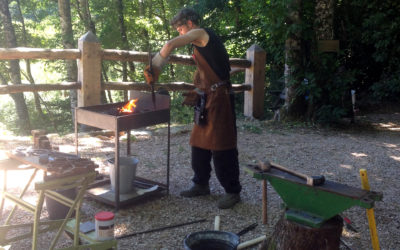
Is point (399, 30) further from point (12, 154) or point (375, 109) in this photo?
point (12, 154)

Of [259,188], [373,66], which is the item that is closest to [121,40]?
[373,66]

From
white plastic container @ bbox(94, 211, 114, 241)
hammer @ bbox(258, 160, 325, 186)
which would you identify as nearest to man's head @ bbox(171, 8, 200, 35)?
hammer @ bbox(258, 160, 325, 186)

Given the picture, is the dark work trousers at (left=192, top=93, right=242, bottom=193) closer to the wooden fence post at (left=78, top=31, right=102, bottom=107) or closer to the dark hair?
the dark hair

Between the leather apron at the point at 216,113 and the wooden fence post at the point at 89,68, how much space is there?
266cm

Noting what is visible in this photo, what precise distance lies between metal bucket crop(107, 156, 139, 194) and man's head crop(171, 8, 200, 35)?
137 cm

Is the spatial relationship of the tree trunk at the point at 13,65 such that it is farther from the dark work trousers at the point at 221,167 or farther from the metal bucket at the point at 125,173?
the dark work trousers at the point at 221,167

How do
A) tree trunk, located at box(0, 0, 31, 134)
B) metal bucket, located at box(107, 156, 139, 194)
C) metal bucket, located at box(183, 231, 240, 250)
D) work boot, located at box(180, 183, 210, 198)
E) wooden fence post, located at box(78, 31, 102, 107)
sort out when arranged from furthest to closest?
tree trunk, located at box(0, 0, 31, 134) < wooden fence post, located at box(78, 31, 102, 107) < work boot, located at box(180, 183, 210, 198) < metal bucket, located at box(107, 156, 139, 194) < metal bucket, located at box(183, 231, 240, 250)

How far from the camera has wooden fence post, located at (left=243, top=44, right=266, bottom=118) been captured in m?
7.82

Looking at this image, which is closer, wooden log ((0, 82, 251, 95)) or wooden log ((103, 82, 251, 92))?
wooden log ((0, 82, 251, 95))

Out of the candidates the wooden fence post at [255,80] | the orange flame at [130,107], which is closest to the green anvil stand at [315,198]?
the orange flame at [130,107]

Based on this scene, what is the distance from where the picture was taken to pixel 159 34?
1791 centimetres

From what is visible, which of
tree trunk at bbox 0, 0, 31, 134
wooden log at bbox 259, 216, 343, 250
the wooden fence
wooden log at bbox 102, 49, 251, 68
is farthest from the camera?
tree trunk at bbox 0, 0, 31, 134

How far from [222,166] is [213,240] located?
1129 millimetres

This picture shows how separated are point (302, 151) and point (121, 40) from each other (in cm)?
1111
